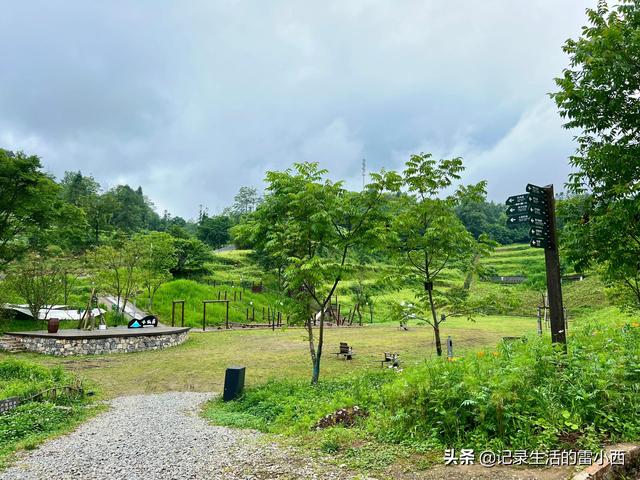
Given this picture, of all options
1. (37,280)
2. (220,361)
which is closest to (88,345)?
(220,361)

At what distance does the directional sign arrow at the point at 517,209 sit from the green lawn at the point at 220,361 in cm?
745

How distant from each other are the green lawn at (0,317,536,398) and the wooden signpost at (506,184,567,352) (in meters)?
7.26

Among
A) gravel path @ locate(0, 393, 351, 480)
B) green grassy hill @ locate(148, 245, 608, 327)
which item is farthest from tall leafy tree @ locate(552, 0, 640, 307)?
green grassy hill @ locate(148, 245, 608, 327)

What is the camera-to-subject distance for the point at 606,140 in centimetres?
779

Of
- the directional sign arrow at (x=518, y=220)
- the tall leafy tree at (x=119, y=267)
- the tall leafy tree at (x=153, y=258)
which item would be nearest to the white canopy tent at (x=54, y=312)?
the tall leafy tree at (x=119, y=267)

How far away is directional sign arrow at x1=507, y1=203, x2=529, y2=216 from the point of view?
6430mm

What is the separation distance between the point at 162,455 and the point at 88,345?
1373 cm

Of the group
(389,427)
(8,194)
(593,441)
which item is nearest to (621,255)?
(593,441)

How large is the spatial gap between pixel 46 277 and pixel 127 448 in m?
18.7

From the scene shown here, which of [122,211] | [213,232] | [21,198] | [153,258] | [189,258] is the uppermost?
[122,211]

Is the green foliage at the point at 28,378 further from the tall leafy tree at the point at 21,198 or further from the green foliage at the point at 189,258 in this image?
the green foliage at the point at 189,258

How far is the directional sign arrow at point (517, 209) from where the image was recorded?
6430mm

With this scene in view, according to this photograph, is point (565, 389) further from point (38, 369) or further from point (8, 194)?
point (8, 194)

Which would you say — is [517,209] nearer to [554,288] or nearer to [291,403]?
[554,288]
